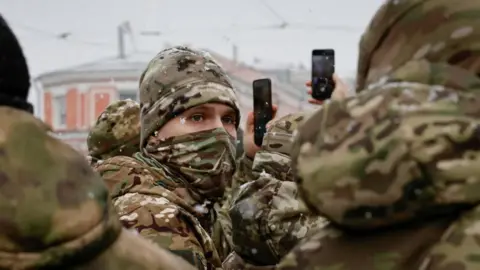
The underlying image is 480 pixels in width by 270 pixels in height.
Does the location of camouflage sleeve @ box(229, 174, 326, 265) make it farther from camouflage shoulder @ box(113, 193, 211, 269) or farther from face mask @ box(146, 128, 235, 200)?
camouflage shoulder @ box(113, 193, 211, 269)

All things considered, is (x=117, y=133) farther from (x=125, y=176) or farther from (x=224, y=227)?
(x=125, y=176)

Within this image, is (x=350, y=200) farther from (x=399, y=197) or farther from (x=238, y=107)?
(x=238, y=107)

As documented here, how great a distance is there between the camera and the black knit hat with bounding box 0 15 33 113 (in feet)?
4.01

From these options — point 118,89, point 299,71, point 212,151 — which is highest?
point 212,151

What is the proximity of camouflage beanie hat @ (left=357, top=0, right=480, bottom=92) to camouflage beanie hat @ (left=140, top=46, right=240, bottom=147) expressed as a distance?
1351 mm

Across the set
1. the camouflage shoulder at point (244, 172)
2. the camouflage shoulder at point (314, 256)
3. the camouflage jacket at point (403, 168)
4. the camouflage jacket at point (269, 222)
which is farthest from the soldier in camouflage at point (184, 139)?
the camouflage jacket at point (403, 168)

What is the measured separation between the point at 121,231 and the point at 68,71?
1794cm

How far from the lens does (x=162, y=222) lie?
2311 millimetres

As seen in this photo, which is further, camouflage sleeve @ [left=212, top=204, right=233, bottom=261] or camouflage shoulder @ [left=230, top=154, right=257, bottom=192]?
camouflage shoulder @ [left=230, top=154, right=257, bottom=192]

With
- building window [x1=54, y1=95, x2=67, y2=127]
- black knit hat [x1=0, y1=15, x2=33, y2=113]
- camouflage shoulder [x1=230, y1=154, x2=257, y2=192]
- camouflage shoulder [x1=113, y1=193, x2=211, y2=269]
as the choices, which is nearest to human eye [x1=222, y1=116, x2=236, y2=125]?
camouflage shoulder [x1=113, y1=193, x2=211, y2=269]

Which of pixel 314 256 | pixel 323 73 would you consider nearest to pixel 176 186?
pixel 323 73

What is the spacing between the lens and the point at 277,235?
263 cm

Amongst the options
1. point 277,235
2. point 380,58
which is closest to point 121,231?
point 380,58

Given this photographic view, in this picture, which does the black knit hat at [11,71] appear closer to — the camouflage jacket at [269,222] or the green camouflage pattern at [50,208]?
the green camouflage pattern at [50,208]
